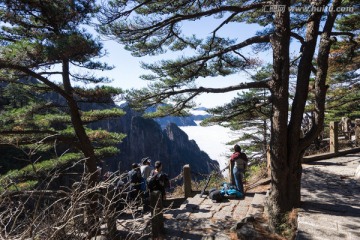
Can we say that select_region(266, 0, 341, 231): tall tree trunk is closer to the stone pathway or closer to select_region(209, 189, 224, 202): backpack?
the stone pathway

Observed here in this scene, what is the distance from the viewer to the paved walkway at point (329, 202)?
4.61 m

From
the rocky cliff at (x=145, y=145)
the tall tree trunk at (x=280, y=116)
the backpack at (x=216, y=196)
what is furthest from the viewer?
the rocky cliff at (x=145, y=145)

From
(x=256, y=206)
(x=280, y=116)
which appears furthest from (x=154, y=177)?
(x=280, y=116)

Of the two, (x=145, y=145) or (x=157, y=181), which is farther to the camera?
(x=145, y=145)

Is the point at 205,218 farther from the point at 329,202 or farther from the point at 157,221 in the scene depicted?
the point at 329,202

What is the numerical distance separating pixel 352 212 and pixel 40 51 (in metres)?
7.54

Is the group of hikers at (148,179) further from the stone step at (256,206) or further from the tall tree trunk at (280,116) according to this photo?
the tall tree trunk at (280,116)

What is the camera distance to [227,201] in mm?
7262

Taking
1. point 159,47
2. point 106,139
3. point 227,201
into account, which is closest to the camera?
point 159,47

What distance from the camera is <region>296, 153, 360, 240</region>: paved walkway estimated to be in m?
4.61

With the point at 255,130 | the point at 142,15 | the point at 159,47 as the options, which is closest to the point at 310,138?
the point at 159,47

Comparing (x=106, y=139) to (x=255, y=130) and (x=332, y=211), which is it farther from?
(x=255, y=130)

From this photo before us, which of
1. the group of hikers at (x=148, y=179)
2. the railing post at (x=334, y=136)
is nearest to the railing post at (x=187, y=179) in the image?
the group of hikers at (x=148, y=179)

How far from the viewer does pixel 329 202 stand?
6.03 metres
